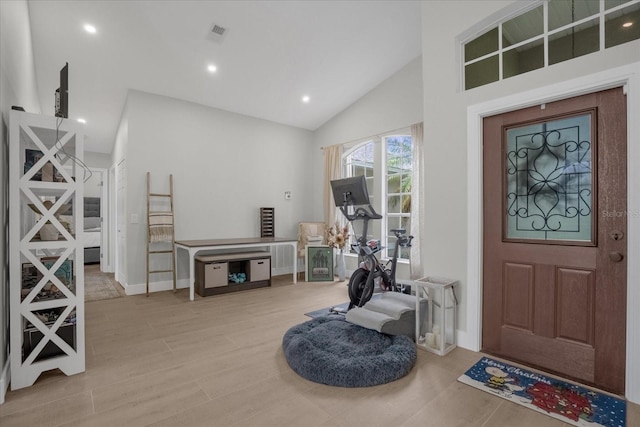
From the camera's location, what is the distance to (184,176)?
16.0ft

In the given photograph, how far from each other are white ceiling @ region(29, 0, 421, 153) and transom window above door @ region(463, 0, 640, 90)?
4.42ft

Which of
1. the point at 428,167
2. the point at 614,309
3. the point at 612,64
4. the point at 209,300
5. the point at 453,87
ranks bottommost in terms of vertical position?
the point at 209,300

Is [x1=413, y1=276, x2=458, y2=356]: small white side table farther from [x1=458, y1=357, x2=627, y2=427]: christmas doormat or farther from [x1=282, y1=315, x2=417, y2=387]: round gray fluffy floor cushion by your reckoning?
[x1=458, y1=357, x2=627, y2=427]: christmas doormat

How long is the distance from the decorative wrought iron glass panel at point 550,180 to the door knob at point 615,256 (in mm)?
144

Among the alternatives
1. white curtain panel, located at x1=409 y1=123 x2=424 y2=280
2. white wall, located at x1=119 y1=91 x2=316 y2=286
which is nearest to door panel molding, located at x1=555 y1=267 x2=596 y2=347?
white curtain panel, located at x1=409 y1=123 x2=424 y2=280

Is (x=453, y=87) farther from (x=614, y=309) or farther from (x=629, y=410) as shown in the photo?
(x=629, y=410)

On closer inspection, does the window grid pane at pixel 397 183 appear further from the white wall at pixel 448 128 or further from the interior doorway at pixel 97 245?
the interior doorway at pixel 97 245

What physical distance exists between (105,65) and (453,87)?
409 centimetres

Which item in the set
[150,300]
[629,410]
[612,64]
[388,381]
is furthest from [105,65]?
[629,410]

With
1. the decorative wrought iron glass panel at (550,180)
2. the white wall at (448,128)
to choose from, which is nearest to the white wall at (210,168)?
the white wall at (448,128)

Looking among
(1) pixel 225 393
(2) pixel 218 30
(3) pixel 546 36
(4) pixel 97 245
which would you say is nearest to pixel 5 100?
(2) pixel 218 30

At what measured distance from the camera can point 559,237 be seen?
2.30 metres

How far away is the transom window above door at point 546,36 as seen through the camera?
2.05 m

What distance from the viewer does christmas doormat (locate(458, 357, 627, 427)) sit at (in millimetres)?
1774
